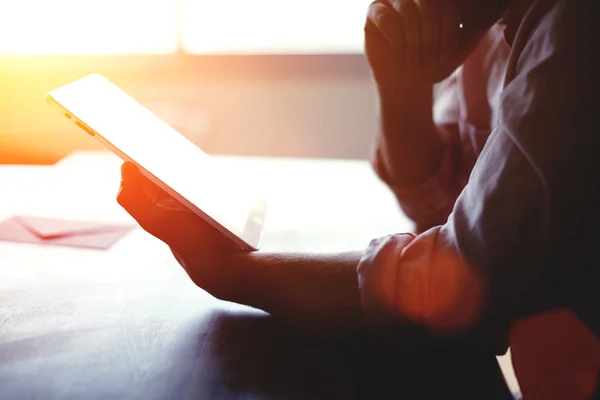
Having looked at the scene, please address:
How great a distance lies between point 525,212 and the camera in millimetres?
506

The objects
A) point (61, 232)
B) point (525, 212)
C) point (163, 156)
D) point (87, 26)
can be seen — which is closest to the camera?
point (525, 212)

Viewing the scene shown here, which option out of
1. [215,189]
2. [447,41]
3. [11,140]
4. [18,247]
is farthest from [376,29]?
[11,140]

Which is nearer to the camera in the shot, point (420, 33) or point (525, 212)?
point (525, 212)

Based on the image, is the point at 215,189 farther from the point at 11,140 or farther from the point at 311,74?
the point at 11,140

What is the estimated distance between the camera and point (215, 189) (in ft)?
2.64

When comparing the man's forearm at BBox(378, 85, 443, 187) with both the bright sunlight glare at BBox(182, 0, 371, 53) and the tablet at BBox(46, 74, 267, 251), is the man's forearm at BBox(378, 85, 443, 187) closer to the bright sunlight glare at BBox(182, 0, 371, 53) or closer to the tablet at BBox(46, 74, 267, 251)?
the tablet at BBox(46, 74, 267, 251)

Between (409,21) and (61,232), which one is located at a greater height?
(409,21)

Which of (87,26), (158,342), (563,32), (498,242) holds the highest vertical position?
(563,32)

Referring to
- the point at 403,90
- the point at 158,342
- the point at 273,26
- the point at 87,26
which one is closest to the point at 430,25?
the point at 403,90

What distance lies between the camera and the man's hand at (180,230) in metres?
0.67

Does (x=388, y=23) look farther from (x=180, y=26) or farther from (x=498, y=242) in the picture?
(x=180, y=26)

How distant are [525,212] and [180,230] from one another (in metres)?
0.34

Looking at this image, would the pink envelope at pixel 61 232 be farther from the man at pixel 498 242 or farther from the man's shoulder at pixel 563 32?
the man's shoulder at pixel 563 32

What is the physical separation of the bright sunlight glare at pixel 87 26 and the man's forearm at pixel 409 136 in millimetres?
1009
